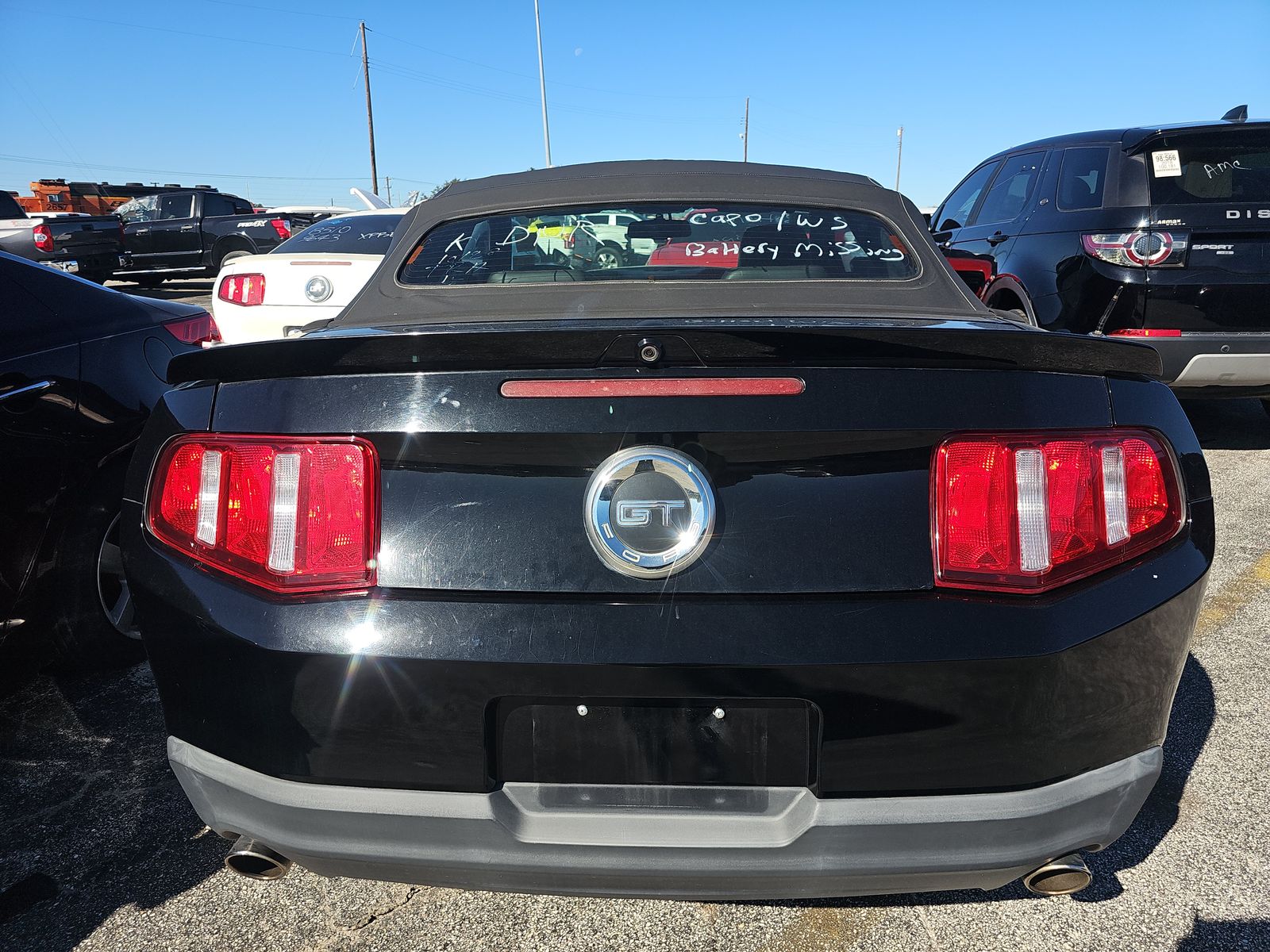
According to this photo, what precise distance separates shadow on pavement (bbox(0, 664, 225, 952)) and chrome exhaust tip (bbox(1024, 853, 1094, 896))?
189 centimetres

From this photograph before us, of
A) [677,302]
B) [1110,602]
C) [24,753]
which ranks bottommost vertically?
[24,753]

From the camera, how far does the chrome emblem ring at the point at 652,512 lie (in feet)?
4.84

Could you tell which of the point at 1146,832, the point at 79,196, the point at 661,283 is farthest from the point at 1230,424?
the point at 79,196

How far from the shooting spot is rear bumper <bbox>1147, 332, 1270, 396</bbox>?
5.13 metres

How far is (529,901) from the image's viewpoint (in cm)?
212

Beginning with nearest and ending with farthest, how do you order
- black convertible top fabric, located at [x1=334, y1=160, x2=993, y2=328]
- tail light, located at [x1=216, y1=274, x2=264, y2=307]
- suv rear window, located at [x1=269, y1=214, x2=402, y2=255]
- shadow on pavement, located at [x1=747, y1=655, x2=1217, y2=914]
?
1. shadow on pavement, located at [x1=747, y1=655, x2=1217, y2=914]
2. black convertible top fabric, located at [x1=334, y1=160, x2=993, y2=328]
3. tail light, located at [x1=216, y1=274, x2=264, y2=307]
4. suv rear window, located at [x1=269, y1=214, x2=402, y2=255]

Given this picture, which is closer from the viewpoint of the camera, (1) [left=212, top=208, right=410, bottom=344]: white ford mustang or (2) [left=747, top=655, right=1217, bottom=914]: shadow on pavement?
(2) [left=747, top=655, right=1217, bottom=914]: shadow on pavement

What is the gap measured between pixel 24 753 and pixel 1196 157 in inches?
247

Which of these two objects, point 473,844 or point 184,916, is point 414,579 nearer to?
point 473,844

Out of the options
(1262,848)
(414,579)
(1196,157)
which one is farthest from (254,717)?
(1196,157)

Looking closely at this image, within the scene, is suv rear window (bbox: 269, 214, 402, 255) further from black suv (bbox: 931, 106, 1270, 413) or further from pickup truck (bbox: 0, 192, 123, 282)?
pickup truck (bbox: 0, 192, 123, 282)

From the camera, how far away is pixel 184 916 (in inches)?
81.6

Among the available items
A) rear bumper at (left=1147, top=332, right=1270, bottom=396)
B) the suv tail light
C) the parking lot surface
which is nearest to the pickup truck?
the parking lot surface

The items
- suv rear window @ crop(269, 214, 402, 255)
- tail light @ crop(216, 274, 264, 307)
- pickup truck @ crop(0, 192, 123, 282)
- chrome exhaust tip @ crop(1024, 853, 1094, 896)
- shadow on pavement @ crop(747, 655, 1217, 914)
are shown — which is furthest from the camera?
pickup truck @ crop(0, 192, 123, 282)
